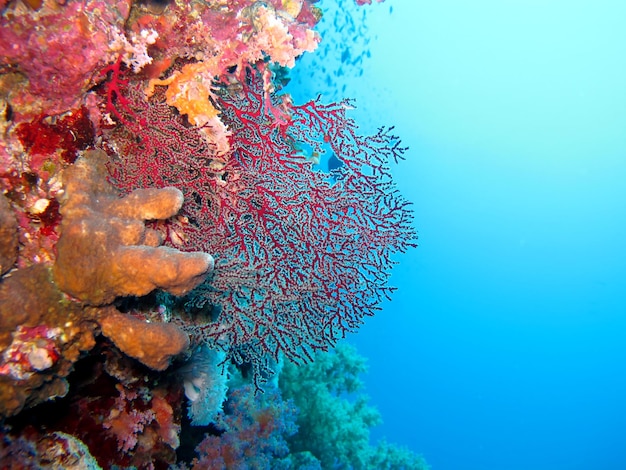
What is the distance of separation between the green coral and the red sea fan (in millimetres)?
4241

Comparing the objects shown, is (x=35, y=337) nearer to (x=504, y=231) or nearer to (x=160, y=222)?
(x=160, y=222)

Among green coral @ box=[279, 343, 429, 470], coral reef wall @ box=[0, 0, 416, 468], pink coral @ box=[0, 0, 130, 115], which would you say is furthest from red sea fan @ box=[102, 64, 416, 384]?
green coral @ box=[279, 343, 429, 470]

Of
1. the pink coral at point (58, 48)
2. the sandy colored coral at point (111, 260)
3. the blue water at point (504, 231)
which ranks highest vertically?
the blue water at point (504, 231)

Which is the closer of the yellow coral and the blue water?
the yellow coral

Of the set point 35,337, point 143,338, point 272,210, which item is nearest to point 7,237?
point 35,337

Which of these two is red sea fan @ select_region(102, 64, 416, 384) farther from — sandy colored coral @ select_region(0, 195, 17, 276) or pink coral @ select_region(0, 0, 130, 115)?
sandy colored coral @ select_region(0, 195, 17, 276)

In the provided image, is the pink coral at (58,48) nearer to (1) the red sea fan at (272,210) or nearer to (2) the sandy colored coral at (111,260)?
(1) the red sea fan at (272,210)

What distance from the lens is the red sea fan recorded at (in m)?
3.07

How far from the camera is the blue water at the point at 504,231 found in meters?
73.2

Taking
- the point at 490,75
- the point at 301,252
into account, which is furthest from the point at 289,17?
the point at 490,75

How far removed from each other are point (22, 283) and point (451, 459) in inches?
3321

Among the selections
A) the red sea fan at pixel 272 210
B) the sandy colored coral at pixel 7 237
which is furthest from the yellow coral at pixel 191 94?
the sandy colored coral at pixel 7 237

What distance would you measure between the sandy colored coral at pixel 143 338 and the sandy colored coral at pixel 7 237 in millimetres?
627

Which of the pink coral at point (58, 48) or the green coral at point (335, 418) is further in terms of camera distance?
the green coral at point (335, 418)
